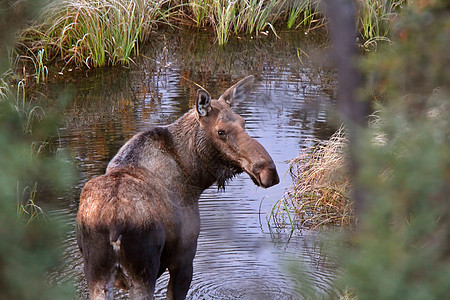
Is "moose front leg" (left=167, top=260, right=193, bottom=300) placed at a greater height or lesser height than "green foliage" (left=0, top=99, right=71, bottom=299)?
lesser

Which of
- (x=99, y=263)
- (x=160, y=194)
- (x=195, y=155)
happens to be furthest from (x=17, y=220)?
(x=195, y=155)

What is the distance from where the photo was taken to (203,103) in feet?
16.7

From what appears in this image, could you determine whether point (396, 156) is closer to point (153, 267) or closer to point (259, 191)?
point (153, 267)

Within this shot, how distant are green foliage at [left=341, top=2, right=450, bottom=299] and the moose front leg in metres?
3.07

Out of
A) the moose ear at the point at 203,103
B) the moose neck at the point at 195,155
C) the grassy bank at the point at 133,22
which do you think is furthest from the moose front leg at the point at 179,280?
the grassy bank at the point at 133,22

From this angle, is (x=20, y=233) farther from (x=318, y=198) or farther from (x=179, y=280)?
(x=318, y=198)

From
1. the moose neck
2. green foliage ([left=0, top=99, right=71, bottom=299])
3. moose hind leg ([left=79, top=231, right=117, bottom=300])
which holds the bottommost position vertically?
moose hind leg ([left=79, top=231, right=117, bottom=300])

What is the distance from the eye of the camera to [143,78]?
471 inches

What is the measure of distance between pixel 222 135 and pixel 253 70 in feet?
24.8

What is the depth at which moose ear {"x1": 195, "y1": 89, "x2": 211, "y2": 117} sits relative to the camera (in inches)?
198

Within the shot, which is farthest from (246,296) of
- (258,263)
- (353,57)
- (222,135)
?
(353,57)

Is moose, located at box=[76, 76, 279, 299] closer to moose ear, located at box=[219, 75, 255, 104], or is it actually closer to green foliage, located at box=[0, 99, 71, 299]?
moose ear, located at box=[219, 75, 255, 104]

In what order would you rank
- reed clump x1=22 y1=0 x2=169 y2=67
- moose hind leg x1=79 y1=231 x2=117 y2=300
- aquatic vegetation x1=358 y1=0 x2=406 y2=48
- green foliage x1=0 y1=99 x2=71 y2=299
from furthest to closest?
aquatic vegetation x1=358 y1=0 x2=406 y2=48
reed clump x1=22 y1=0 x2=169 y2=67
moose hind leg x1=79 y1=231 x2=117 y2=300
green foliage x1=0 y1=99 x2=71 y2=299

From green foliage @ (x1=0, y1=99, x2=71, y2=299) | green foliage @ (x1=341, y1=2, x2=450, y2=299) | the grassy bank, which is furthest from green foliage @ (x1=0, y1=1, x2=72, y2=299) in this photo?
the grassy bank
